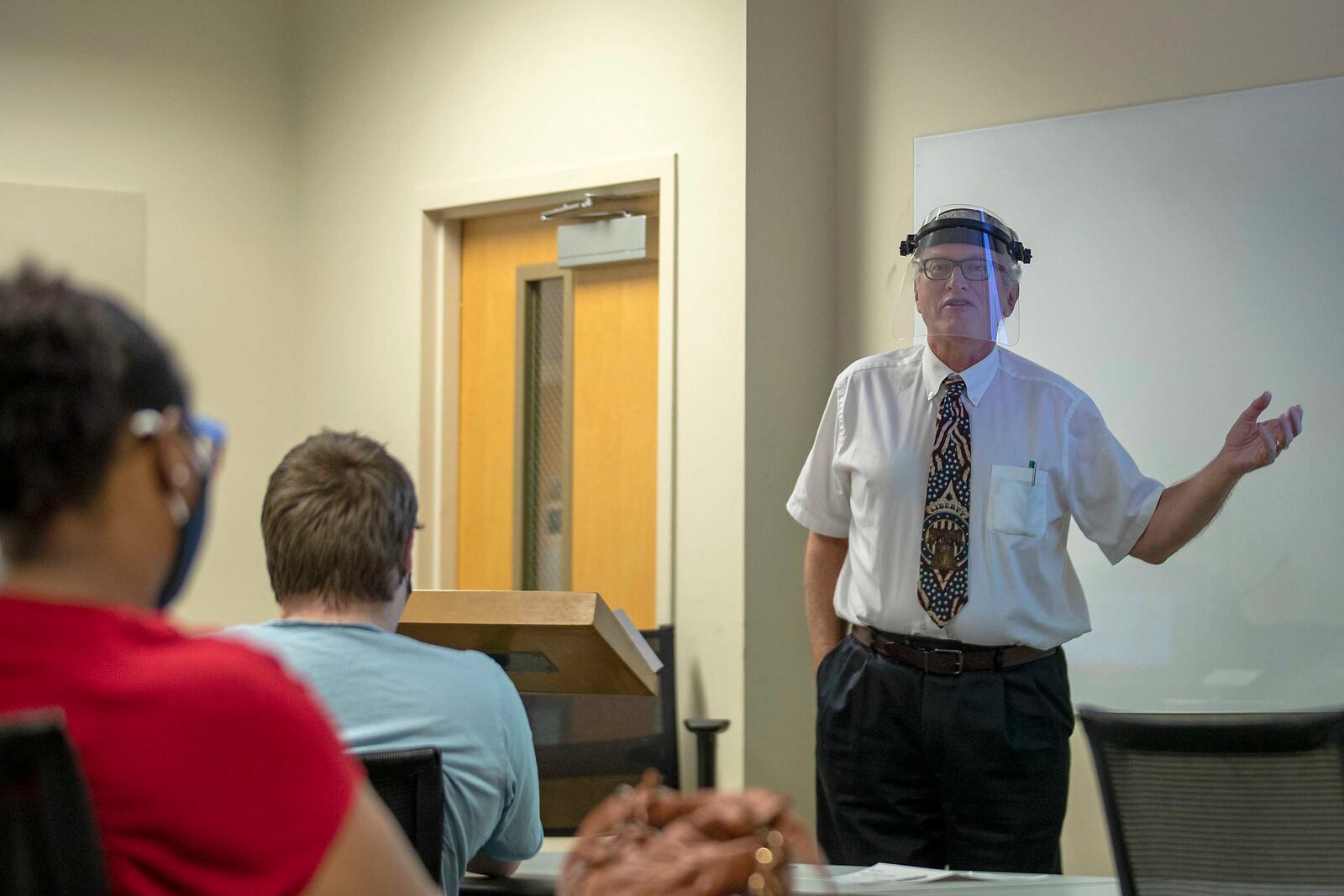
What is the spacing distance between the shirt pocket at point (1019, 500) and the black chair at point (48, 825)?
2023mm

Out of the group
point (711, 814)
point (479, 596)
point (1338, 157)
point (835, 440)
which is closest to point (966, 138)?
point (1338, 157)

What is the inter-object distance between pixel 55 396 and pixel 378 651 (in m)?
0.81

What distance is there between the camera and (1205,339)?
3338mm

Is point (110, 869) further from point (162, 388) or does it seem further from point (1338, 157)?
point (1338, 157)

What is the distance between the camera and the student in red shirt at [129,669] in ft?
2.44

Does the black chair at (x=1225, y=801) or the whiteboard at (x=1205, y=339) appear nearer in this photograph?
the black chair at (x=1225, y=801)

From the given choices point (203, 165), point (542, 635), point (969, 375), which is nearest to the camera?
point (542, 635)

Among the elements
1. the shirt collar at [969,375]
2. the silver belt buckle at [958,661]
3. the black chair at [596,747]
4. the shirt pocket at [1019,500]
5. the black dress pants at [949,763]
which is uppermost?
the shirt collar at [969,375]

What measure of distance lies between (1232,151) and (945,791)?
1842 mm

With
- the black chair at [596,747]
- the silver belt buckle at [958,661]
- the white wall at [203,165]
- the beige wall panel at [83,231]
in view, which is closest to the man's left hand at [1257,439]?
the silver belt buckle at [958,661]

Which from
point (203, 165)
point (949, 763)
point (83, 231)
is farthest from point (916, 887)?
point (203, 165)

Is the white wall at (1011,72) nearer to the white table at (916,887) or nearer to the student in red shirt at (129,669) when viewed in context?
the white table at (916,887)

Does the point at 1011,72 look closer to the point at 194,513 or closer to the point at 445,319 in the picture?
the point at 445,319

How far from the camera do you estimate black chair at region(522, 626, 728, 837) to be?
3586mm
